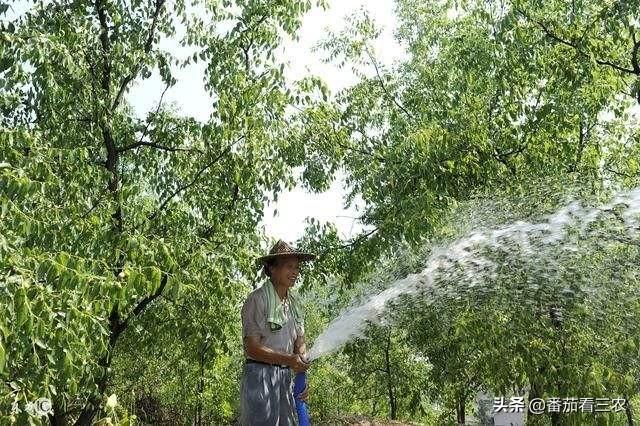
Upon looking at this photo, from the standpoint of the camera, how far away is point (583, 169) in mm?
8258

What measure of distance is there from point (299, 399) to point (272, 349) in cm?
42

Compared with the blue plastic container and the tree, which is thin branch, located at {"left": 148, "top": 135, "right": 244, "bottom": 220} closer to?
the tree

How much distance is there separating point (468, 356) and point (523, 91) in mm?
4230

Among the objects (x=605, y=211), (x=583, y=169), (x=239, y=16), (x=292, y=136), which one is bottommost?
(x=605, y=211)

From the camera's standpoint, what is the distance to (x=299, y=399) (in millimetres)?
4301

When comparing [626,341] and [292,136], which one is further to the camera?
[292,136]

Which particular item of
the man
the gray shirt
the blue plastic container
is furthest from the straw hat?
the blue plastic container

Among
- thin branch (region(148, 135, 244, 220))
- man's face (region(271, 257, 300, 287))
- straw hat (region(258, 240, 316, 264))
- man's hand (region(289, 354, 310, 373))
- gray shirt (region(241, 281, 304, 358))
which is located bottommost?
man's hand (region(289, 354, 310, 373))

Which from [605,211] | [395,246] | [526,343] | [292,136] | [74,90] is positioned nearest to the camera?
[526,343]

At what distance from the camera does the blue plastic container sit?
14.0 feet

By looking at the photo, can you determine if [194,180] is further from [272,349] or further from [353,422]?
[272,349]

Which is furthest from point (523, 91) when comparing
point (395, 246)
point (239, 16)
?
point (239, 16)

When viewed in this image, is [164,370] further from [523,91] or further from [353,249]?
[523,91]

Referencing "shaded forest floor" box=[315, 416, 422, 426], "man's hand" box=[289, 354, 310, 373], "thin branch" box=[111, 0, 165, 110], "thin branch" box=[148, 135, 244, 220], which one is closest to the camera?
Result: "man's hand" box=[289, 354, 310, 373]
